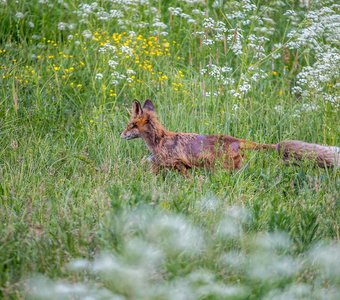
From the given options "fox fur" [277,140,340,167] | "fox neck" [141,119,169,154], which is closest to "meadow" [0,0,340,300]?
"fox fur" [277,140,340,167]

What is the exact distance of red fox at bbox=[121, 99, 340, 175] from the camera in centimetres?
758

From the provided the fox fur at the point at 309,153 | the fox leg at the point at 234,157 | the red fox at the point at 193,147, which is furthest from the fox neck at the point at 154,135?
the fox fur at the point at 309,153

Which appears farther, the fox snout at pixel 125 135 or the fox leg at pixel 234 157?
the fox snout at pixel 125 135

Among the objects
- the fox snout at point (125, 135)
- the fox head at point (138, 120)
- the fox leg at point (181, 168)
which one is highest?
the fox head at point (138, 120)

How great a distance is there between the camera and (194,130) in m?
8.81

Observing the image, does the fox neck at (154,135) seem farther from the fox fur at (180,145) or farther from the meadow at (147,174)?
the meadow at (147,174)

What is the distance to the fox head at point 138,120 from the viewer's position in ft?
27.4

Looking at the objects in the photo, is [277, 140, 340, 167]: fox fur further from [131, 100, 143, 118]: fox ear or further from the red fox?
[131, 100, 143, 118]: fox ear

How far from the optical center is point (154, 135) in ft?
27.3

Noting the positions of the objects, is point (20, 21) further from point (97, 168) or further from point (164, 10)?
point (97, 168)

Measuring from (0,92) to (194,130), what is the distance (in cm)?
237

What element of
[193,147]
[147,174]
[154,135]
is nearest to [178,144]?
[193,147]

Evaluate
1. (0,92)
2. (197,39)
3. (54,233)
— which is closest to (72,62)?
(0,92)

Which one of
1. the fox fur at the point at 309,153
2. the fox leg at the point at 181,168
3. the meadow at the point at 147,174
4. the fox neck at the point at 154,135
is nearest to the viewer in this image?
the meadow at the point at 147,174
